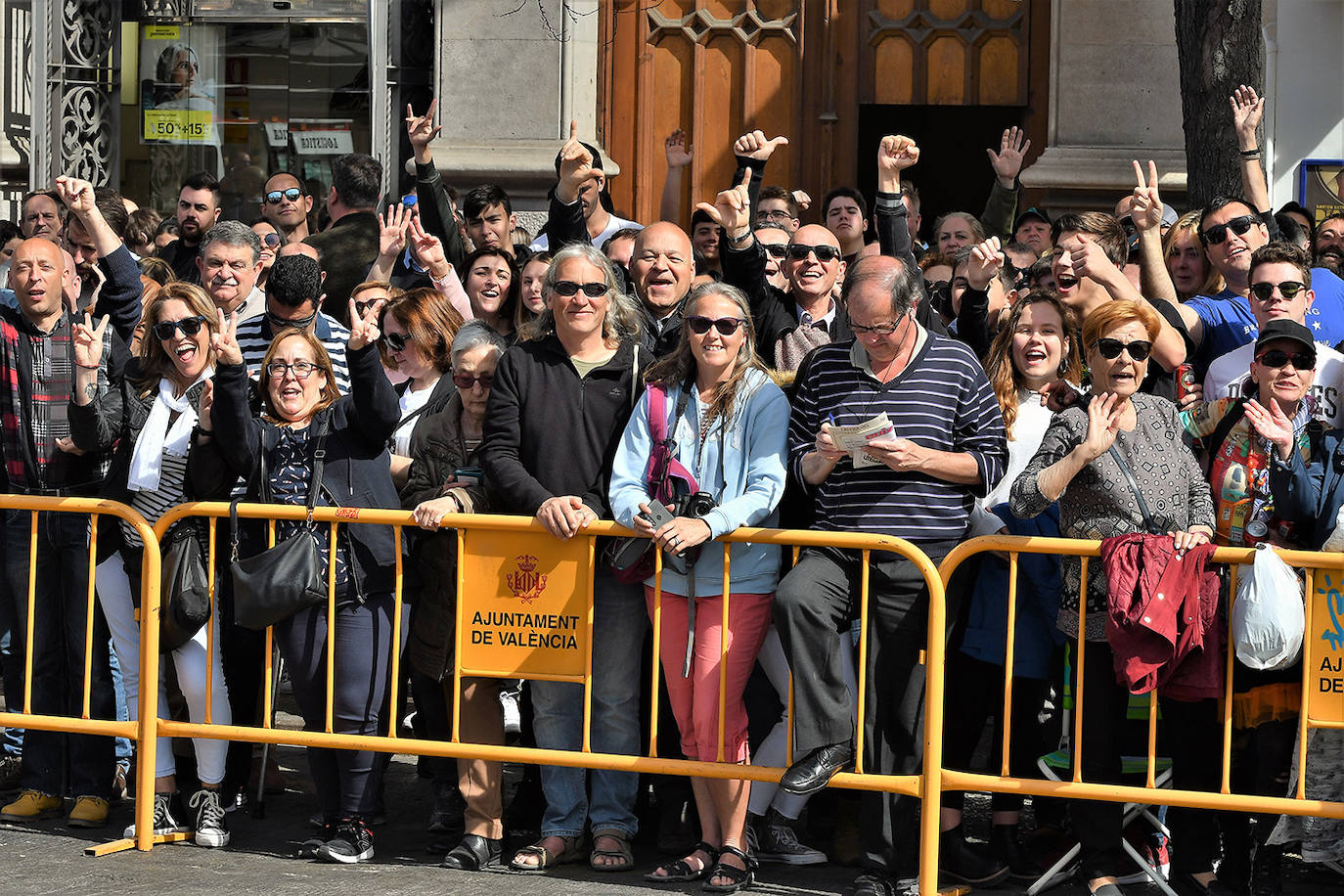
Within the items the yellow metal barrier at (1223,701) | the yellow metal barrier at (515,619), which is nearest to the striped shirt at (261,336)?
the yellow metal barrier at (515,619)

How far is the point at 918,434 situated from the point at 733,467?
0.66m

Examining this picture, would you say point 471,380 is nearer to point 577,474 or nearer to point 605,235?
point 577,474

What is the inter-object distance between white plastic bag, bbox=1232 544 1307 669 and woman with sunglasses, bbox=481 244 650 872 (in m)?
2.09

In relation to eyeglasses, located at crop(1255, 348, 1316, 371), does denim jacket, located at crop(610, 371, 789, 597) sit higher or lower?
lower

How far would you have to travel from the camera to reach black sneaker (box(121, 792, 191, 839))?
662cm

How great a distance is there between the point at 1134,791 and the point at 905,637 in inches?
35.7

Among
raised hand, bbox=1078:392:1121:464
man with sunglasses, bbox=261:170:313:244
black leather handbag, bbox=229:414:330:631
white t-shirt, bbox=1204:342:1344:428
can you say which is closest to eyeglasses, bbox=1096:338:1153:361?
raised hand, bbox=1078:392:1121:464

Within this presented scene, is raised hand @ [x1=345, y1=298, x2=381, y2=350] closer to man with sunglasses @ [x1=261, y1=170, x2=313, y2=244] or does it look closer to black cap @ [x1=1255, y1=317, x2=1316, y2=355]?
black cap @ [x1=1255, y1=317, x2=1316, y2=355]

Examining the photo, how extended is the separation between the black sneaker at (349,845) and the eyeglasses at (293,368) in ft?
5.40

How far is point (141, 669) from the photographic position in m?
6.59

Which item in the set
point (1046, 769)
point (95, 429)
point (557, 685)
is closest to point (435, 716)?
point (557, 685)

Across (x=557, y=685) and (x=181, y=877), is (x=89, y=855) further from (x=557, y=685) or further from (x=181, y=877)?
(x=557, y=685)

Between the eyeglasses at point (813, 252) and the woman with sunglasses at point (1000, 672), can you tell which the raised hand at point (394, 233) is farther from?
the woman with sunglasses at point (1000, 672)

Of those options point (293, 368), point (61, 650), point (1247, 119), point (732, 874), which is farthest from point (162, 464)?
point (1247, 119)
